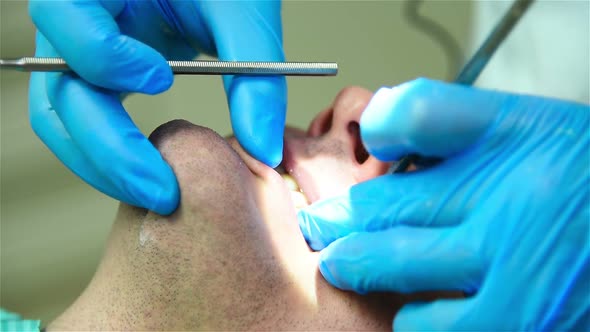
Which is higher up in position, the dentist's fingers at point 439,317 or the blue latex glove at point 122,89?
the blue latex glove at point 122,89

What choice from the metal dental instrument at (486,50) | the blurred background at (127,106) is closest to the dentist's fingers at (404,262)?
the metal dental instrument at (486,50)


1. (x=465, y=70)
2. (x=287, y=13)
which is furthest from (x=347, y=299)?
(x=287, y=13)

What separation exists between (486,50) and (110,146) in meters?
0.63

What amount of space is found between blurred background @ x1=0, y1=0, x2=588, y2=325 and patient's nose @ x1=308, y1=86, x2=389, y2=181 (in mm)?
510

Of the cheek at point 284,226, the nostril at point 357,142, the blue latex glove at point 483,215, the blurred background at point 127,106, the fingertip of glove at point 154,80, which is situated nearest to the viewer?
the blue latex glove at point 483,215

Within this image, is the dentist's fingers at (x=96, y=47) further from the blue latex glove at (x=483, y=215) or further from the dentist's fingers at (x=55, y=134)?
the blue latex glove at (x=483, y=215)

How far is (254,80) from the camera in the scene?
3.47 feet

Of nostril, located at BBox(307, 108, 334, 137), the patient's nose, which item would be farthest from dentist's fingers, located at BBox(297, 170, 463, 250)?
nostril, located at BBox(307, 108, 334, 137)

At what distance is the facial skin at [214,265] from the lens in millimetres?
792

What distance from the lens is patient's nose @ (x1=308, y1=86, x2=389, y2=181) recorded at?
1045 millimetres

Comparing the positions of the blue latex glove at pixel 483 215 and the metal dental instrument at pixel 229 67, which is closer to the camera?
the blue latex glove at pixel 483 215

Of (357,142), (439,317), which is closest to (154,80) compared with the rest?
(357,142)

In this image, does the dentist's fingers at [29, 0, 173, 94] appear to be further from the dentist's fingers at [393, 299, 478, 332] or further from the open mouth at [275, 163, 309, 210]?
the dentist's fingers at [393, 299, 478, 332]

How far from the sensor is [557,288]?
77 cm
